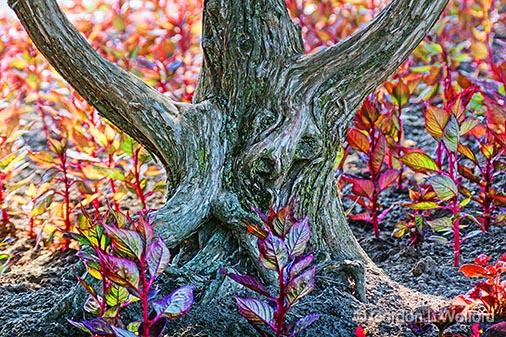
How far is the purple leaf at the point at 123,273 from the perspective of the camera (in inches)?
65.2

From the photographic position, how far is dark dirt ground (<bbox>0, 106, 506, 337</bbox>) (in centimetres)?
201

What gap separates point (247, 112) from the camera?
7.59ft

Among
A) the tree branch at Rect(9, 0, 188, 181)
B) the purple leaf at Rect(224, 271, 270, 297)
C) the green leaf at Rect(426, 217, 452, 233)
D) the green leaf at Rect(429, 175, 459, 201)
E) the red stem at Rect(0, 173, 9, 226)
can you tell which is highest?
the green leaf at Rect(429, 175, 459, 201)

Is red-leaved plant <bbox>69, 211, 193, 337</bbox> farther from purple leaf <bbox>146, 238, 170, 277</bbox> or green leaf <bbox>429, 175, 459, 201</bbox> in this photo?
green leaf <bbox>429, 175, 459, 201</bbox>

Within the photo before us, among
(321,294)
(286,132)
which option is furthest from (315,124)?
(321,294)

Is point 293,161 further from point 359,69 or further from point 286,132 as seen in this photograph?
point 359,69

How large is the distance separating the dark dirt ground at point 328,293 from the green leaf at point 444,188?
25cm

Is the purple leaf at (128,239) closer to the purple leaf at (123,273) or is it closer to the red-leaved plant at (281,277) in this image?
the purple leaf at (123,273)

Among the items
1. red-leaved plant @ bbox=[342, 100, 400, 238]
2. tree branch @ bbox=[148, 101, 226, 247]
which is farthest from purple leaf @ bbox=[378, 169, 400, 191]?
tree branch @ bbox=[148, 101, 226, 247]

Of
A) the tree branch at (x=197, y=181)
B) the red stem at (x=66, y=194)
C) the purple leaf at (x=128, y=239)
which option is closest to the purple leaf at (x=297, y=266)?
the purple leaf at (x=128, y=239)

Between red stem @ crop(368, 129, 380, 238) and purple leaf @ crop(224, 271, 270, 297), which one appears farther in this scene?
red stem @ crop(368, 129, 380, 238)

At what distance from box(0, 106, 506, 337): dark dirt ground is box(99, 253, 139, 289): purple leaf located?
33 cm

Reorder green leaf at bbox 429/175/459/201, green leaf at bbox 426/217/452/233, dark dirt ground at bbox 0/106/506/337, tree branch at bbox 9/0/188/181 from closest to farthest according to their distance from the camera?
dark dirt ground at bbox 0/106/506/337 → tree branch at bbox 9/0/188/181 → green leaf at bbox 429/175/459/201 → green leaf at bbox 426/217/452/233

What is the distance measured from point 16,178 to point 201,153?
179cm
